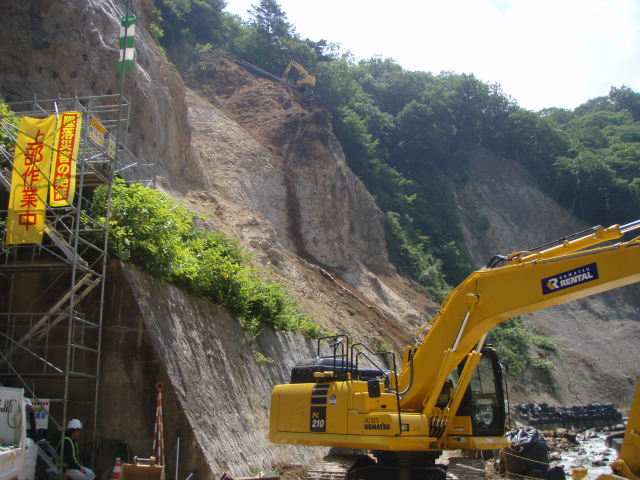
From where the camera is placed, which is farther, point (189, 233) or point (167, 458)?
point (189, 233)

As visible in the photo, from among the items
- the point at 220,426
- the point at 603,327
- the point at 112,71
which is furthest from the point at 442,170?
the point at 220,426

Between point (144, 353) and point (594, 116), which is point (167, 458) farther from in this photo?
point (594, 116)

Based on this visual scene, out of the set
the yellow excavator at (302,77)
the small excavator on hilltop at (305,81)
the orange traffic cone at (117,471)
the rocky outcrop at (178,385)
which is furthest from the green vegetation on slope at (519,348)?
the orange traffic cone at (117,471)

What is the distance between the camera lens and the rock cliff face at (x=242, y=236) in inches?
481

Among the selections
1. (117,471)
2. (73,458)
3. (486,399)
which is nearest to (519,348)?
(486,399)

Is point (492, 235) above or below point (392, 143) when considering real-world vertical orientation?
below

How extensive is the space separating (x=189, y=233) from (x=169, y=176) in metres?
12.1

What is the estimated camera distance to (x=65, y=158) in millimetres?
12289

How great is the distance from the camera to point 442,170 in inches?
2344

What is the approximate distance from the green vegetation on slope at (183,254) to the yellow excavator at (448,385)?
4.67 metres

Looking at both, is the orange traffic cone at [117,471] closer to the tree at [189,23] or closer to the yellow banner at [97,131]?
the yellow banner at [97,131]

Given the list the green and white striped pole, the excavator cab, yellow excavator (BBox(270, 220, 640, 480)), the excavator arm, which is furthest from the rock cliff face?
the green and white striped pole

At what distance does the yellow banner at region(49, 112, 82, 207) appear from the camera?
12039 millimetres

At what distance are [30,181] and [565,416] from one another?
29608 mm
